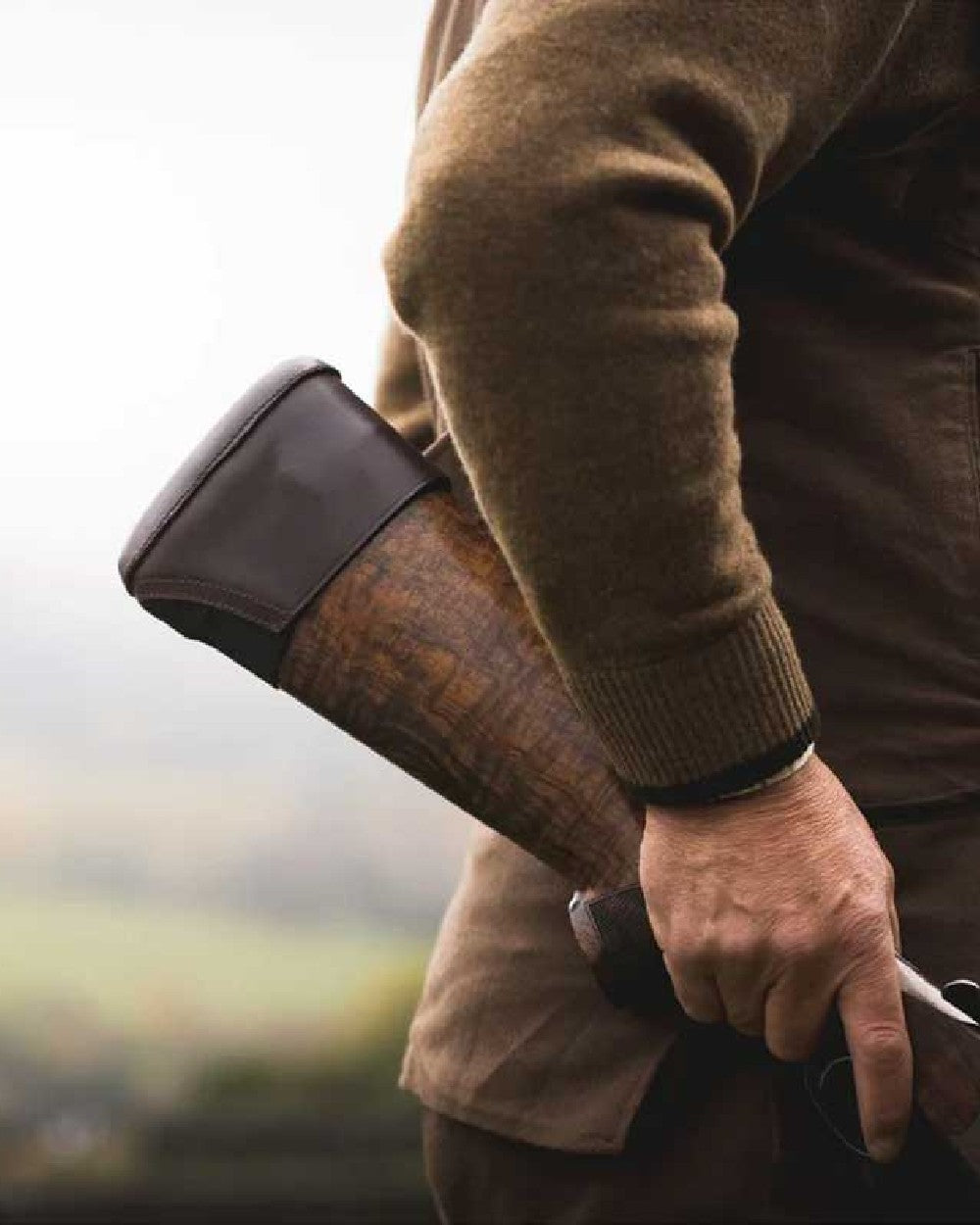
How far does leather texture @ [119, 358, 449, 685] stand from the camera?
1.20 m

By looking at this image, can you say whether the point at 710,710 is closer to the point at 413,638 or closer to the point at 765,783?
the point at 765,783

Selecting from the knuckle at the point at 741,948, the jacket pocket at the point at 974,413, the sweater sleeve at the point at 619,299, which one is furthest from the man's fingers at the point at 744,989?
the jacket pocket at the point at 974,413

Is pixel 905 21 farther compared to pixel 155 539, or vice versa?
pixel 155 539

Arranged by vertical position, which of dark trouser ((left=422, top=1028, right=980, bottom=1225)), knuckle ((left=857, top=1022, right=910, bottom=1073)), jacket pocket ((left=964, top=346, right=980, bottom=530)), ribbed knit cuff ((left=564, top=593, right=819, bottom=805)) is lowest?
dark trouser ((left=422, top=1028, right=980, bottom=1225))

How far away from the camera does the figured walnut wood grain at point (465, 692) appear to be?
3.80 feet

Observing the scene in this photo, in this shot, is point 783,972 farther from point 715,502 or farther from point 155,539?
point 155,539

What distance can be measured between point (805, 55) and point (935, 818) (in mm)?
484

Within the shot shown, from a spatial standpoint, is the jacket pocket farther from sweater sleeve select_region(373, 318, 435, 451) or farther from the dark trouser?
sweater sleeve select_region(373, 318, 435, 451)

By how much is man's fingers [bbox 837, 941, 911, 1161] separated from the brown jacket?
0.13 metres

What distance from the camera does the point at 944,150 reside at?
3.96 feet

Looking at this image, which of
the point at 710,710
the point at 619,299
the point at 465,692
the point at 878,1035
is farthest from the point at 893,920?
the point at 619,299

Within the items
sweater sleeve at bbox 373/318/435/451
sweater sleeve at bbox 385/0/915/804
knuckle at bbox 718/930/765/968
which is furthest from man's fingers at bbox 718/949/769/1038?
sweater sleeve at bbox 373/318/435/451

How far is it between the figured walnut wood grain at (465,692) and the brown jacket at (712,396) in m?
0.07

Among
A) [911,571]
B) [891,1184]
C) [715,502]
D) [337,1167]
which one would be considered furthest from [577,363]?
[337,1167]
